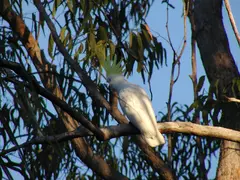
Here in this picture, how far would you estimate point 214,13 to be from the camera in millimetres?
3887

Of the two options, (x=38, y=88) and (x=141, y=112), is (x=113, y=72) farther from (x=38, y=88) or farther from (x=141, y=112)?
(x=38, y=88)

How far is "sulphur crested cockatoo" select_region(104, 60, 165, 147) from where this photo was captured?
2.91 m

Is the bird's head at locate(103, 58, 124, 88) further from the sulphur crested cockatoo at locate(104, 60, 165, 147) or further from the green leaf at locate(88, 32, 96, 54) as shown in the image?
the green leaf at locate(88, 32, 96, 54)

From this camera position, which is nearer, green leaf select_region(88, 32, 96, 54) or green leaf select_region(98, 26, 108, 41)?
green leaf select_region(88, 32, 96, 54)

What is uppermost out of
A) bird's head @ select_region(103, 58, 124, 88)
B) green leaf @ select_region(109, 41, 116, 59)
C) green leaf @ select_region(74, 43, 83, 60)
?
green leaf @ select_region(74, 43, 83, 60)

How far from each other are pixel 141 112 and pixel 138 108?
0.07 metres

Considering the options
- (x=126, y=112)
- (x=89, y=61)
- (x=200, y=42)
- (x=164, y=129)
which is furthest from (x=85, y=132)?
(x=200, y=42)

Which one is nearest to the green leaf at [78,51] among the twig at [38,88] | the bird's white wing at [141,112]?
the bird's white wing at [141,112]

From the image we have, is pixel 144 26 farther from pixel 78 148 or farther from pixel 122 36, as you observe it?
pixel 78 148

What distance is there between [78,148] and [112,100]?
1.19 feet

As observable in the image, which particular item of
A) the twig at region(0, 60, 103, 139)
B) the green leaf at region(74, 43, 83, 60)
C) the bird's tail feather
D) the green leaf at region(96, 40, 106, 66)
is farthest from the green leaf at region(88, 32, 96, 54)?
the twig at region(0, 60, 103, 139)

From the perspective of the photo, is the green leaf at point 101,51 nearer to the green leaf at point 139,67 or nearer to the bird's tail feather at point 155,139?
the green leaf at point 139,67

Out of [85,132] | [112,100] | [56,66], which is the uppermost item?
[56,66]

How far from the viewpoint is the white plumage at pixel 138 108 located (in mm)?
2881
